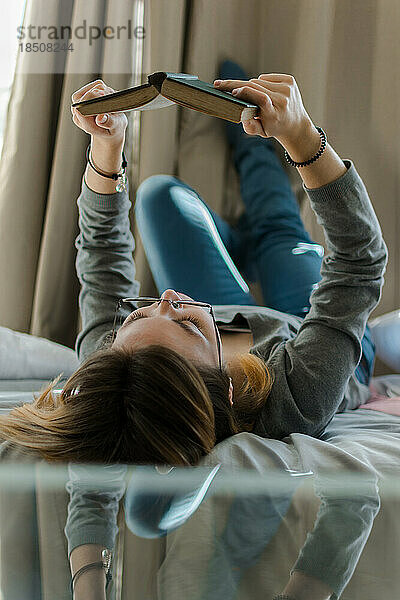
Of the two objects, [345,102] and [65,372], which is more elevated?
[345,102]

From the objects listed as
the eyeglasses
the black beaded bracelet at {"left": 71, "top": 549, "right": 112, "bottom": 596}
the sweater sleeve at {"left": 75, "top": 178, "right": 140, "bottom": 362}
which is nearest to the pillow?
the sweater sleeve at {"left": 75, "top": 178, "right": 140, "bottom": 362}

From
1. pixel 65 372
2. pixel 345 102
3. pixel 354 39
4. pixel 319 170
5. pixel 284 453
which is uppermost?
pixel 354 39

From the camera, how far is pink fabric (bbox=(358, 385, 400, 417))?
98 centimetres

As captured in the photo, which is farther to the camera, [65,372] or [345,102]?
[345,102]

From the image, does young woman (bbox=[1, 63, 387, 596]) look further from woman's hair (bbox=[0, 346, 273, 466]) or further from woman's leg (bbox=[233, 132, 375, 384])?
woman's leg (bbox=[233, 132, 375, 384])

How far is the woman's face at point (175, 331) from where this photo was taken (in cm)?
68

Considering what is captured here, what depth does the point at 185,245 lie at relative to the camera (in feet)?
4.54

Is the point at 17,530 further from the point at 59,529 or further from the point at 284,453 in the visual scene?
Result: the point at 284,453

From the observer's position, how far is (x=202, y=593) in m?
0.24

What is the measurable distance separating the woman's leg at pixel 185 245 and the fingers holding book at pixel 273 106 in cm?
66

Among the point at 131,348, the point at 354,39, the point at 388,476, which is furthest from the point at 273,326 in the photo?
the point at 354,39

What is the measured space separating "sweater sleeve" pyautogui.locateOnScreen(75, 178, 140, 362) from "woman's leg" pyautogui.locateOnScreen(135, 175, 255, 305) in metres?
0.32

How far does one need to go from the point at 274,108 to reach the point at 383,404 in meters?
0.60

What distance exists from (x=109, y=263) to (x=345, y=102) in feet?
3.95
